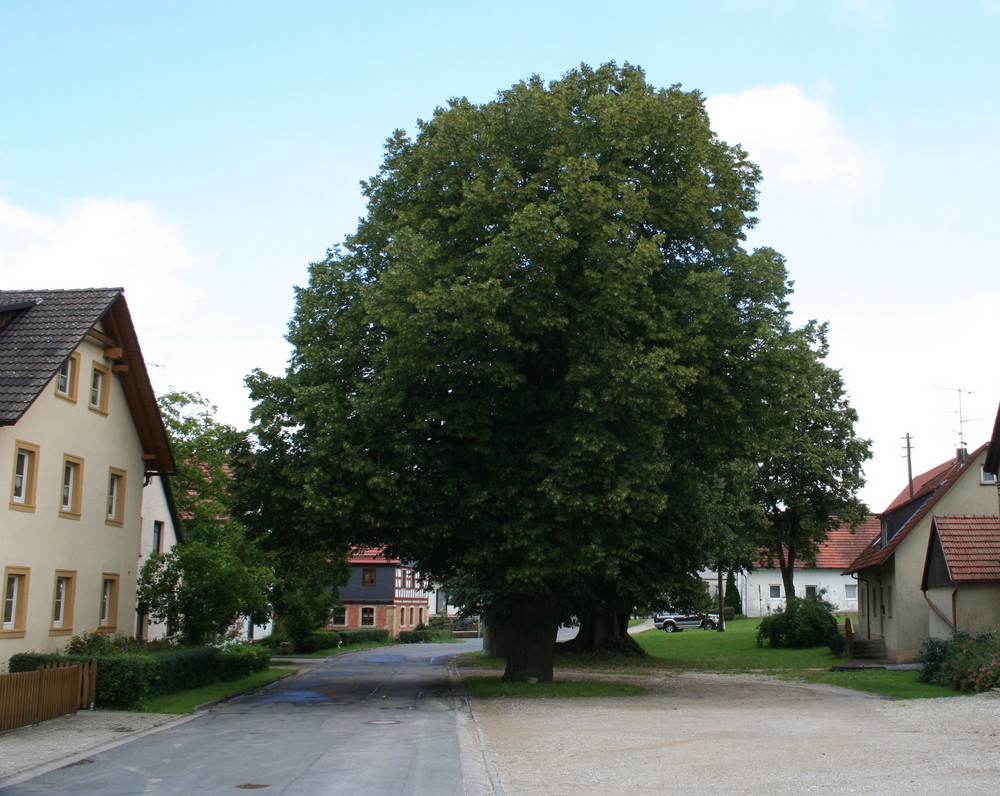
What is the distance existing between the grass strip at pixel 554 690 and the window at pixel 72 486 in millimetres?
11058

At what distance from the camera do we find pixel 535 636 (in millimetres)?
26984

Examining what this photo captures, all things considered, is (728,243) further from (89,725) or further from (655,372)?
(89,725)

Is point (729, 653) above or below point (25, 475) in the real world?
below

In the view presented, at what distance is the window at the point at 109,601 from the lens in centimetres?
2739

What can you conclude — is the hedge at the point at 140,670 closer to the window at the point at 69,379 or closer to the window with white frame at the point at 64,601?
the window with white frame at the point at 64,601

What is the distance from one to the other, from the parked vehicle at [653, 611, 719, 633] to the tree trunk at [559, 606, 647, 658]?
98.1 feet

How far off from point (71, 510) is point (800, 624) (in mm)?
33252

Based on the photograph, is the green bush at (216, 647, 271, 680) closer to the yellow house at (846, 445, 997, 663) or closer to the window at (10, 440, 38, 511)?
the window at (10, 440, 38, 511)

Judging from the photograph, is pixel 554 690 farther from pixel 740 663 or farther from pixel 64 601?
pixel 740 663

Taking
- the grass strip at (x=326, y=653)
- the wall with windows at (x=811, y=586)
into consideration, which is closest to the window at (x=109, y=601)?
the grass strip at (x=326, y=653)

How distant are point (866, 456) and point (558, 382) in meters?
28.2

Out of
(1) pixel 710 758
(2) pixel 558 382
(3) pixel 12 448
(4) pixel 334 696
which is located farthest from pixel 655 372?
(3) pixel 12 448

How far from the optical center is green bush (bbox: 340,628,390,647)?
6831cm

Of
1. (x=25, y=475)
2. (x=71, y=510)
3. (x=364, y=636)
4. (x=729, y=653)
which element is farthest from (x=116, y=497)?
(x=364, y=636)
